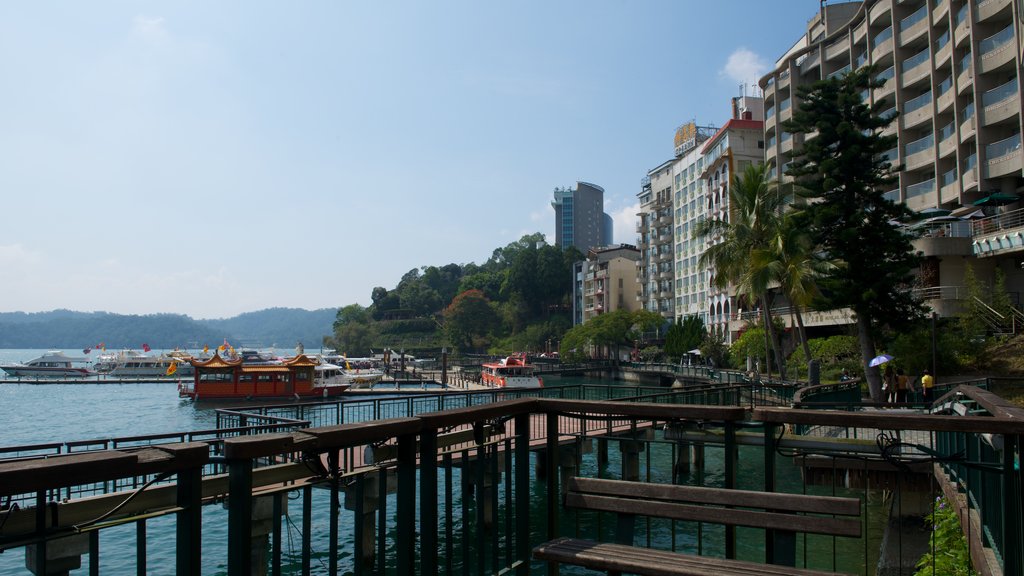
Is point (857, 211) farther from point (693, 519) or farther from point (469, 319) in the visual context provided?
point (469, 319)

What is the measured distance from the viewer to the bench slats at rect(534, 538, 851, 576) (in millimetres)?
3537

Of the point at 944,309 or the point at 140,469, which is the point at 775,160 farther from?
the point at 140,469

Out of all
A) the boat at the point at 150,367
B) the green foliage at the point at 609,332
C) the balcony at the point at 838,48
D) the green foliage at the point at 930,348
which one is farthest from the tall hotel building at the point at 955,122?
the boat at the point at 150,367

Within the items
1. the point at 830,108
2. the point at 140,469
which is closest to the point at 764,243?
the point at 830,108

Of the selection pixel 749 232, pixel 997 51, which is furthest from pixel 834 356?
pixel 997 51

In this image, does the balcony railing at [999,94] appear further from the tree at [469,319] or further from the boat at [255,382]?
the tree at [469,319]

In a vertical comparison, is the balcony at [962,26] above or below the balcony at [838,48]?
below

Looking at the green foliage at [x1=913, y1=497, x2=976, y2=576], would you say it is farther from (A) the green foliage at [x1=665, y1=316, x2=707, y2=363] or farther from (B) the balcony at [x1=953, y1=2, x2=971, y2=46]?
(A) the green foliage at [x1=665, y1=316, x2=707, y2=363]

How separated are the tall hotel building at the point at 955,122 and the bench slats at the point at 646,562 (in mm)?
31536

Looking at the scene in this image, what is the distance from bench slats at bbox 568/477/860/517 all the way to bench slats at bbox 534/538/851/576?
0.30 metres

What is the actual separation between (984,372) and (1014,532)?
102 feet

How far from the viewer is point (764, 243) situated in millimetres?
33938

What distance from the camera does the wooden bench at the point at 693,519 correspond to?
3.57m

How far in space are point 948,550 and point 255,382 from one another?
5021cm
